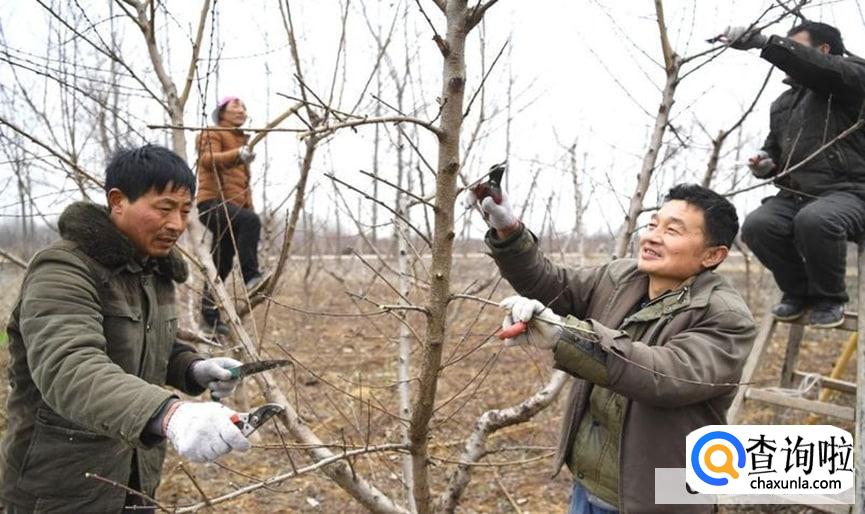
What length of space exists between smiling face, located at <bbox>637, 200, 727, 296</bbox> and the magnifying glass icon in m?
0.53

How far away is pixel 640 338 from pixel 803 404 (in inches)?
70.6

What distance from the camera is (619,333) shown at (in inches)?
62.3

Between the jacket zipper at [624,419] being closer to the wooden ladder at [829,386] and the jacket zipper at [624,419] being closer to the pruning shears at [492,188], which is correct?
the pruning shears at [492,188]

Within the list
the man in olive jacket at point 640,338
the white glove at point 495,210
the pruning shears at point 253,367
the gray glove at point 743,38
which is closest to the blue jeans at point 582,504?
the man in olive jacket at point 640,338

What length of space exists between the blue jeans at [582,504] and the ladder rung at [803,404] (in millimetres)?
1674

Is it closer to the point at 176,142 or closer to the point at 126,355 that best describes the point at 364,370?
the point at 176,142

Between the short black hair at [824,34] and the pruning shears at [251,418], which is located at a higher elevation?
the short black hair at [824,34]

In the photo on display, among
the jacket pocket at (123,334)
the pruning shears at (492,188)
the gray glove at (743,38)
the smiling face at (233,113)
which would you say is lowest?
the jacket pocket at (123,334)

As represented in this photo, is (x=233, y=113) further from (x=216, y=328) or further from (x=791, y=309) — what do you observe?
(x=791, y=309)

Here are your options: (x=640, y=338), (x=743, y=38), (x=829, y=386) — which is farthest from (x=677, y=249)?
(x=829, y=386)

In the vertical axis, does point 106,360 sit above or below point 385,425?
above

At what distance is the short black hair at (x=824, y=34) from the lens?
116 inches

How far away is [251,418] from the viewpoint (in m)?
1.39

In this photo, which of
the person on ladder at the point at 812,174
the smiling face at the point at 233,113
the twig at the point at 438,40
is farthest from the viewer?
the smiling face at the point at 233,113
